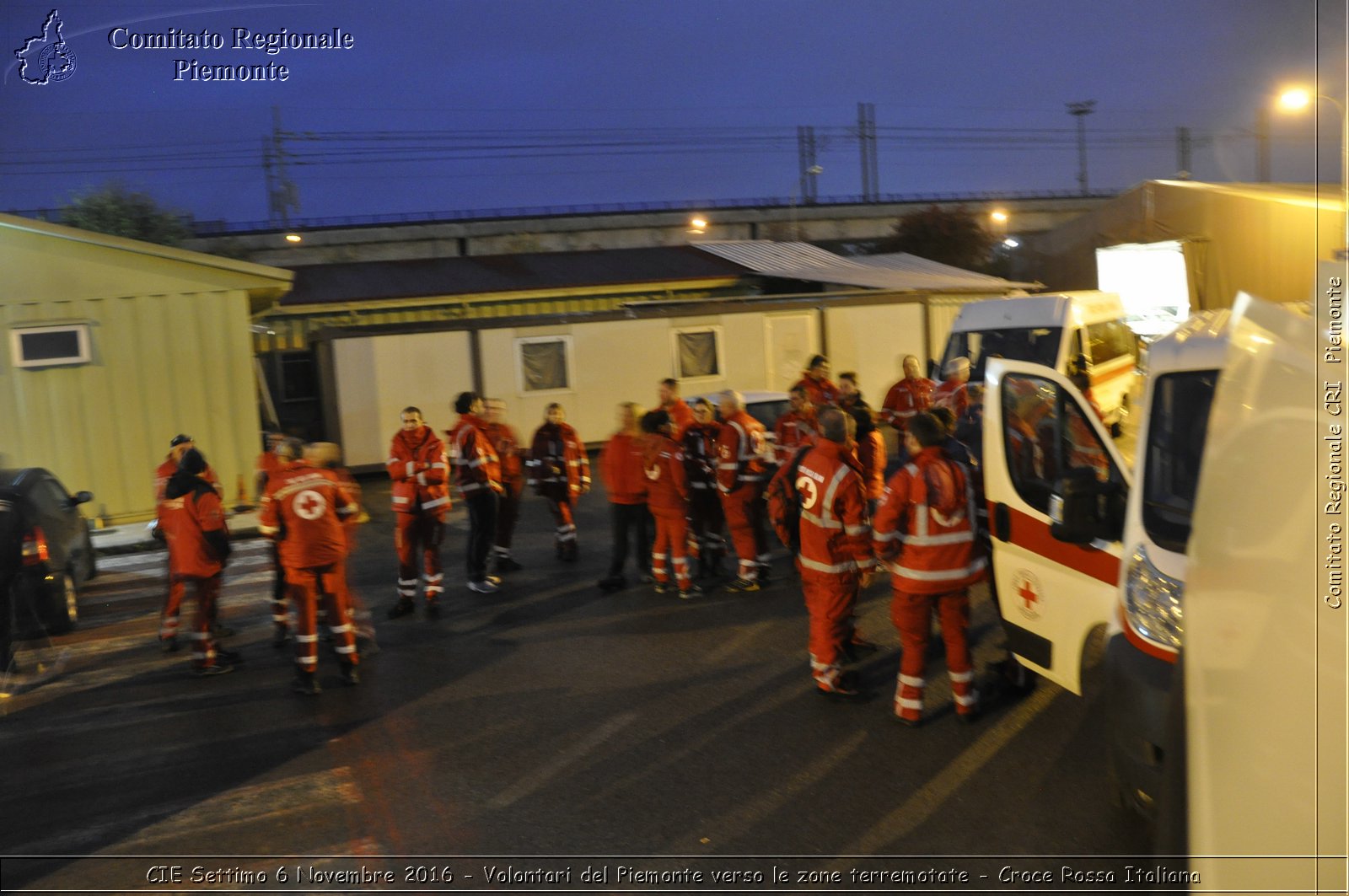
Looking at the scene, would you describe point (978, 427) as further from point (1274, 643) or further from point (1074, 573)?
point (1274, 643)

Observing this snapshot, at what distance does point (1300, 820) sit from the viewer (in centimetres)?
198

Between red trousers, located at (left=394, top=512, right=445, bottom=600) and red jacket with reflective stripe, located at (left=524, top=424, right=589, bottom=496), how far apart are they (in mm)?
1781

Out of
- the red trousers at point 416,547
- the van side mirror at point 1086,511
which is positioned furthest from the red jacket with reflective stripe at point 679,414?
the van side mirror at point 1086,511

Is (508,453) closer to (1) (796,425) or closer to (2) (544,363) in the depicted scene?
(1) (796,425)

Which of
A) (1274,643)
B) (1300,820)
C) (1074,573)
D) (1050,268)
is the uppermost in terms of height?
(1050,268)

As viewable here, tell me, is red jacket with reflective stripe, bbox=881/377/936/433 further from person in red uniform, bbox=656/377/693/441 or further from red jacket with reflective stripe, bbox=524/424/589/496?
red jacket with reflective stripe, bbox=524/424/589/496

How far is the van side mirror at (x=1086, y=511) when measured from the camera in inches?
189

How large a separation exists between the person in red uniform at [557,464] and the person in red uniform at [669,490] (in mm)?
1497

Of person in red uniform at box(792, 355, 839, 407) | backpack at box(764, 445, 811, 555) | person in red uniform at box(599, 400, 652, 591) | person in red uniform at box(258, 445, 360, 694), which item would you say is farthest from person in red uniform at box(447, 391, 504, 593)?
backpack at box(764, 445, 811, 555)

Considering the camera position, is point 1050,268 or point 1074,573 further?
point 1050,268

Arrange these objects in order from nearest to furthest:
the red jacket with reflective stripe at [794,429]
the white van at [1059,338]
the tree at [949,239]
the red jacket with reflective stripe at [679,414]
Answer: the red jacket with reflective stripe at [794,429] < the red jacket with reflective stripe at [679,414] < the white van at [1059,338] < the tree at [949,239]

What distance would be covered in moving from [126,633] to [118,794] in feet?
13.7

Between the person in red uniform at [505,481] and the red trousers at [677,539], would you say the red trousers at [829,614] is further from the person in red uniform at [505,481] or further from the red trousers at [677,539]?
the person in red uniform at [505,481]

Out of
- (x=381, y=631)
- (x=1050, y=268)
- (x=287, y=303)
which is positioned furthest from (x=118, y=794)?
(x=1050, y=268)
